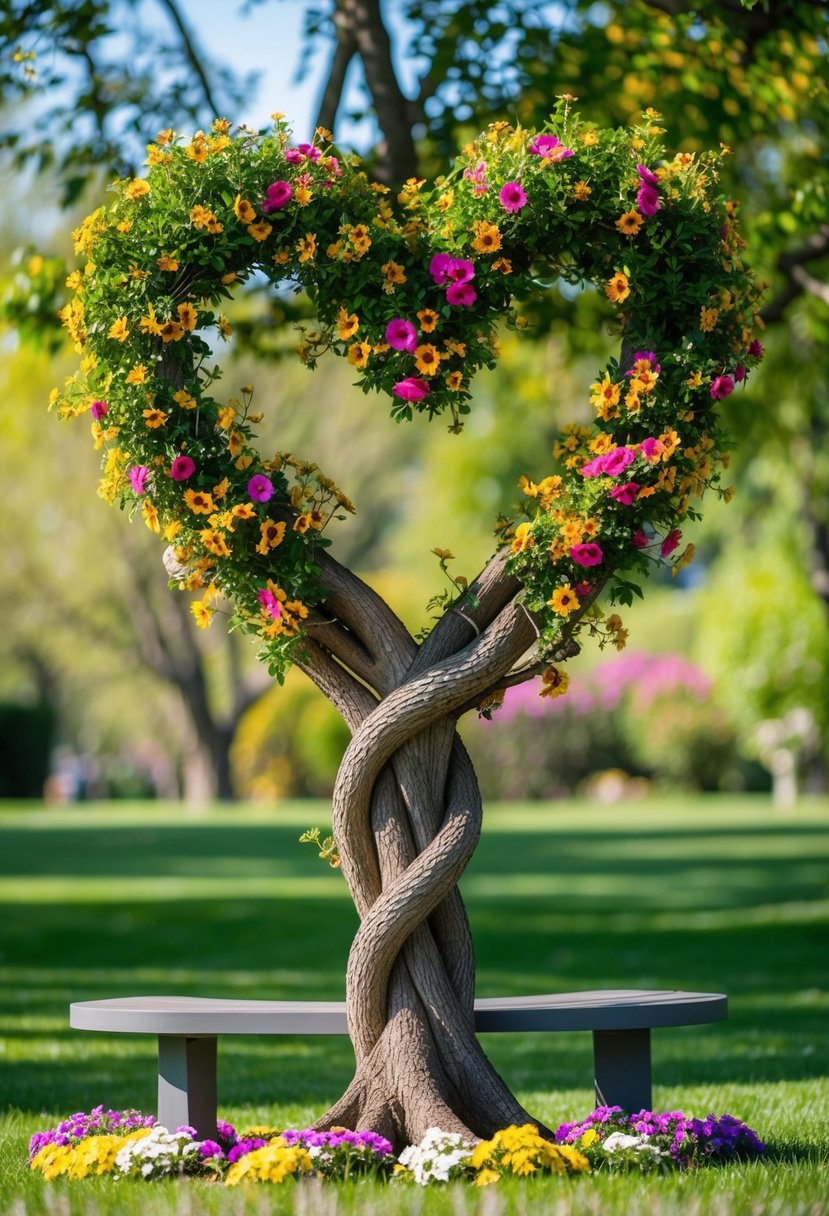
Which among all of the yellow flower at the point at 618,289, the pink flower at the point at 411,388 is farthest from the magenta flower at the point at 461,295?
the yellow flower at the point at 618,289

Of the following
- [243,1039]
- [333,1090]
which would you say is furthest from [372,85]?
[243,1039]

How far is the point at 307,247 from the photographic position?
17.8 feet

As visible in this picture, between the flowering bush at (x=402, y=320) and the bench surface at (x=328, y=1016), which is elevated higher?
the flowering bush at (x=402, y=320)

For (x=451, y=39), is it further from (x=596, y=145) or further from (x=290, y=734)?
(x=290, y=734)

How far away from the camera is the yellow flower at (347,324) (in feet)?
17.8

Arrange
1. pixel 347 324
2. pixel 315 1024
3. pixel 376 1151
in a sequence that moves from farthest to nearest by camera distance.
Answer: pixel 347 324 < pixel 315 1024 < pixel 376 1151

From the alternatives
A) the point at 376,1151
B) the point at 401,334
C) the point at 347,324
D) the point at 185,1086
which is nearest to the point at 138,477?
the point at 347,324

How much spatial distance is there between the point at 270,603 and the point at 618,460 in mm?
1125

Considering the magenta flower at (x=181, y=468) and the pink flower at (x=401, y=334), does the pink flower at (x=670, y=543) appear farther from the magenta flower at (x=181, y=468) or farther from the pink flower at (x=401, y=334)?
the magenta flower at (x=181, y=468)

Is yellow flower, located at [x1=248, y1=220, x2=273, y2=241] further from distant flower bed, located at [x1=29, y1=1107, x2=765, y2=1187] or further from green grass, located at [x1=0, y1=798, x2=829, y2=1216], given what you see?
green grass, located at [x1=0, y1=798, x2=829, y2=1216]

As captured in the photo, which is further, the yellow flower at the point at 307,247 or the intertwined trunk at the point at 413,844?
the yellow flower at the point at 307,247

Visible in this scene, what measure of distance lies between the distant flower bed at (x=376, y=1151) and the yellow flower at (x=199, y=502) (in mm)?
1830

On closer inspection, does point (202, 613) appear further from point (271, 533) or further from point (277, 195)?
point (277, 195)

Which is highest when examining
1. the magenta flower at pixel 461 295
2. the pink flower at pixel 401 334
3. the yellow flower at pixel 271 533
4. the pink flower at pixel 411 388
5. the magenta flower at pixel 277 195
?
the magenta flower at pixel 277 195
